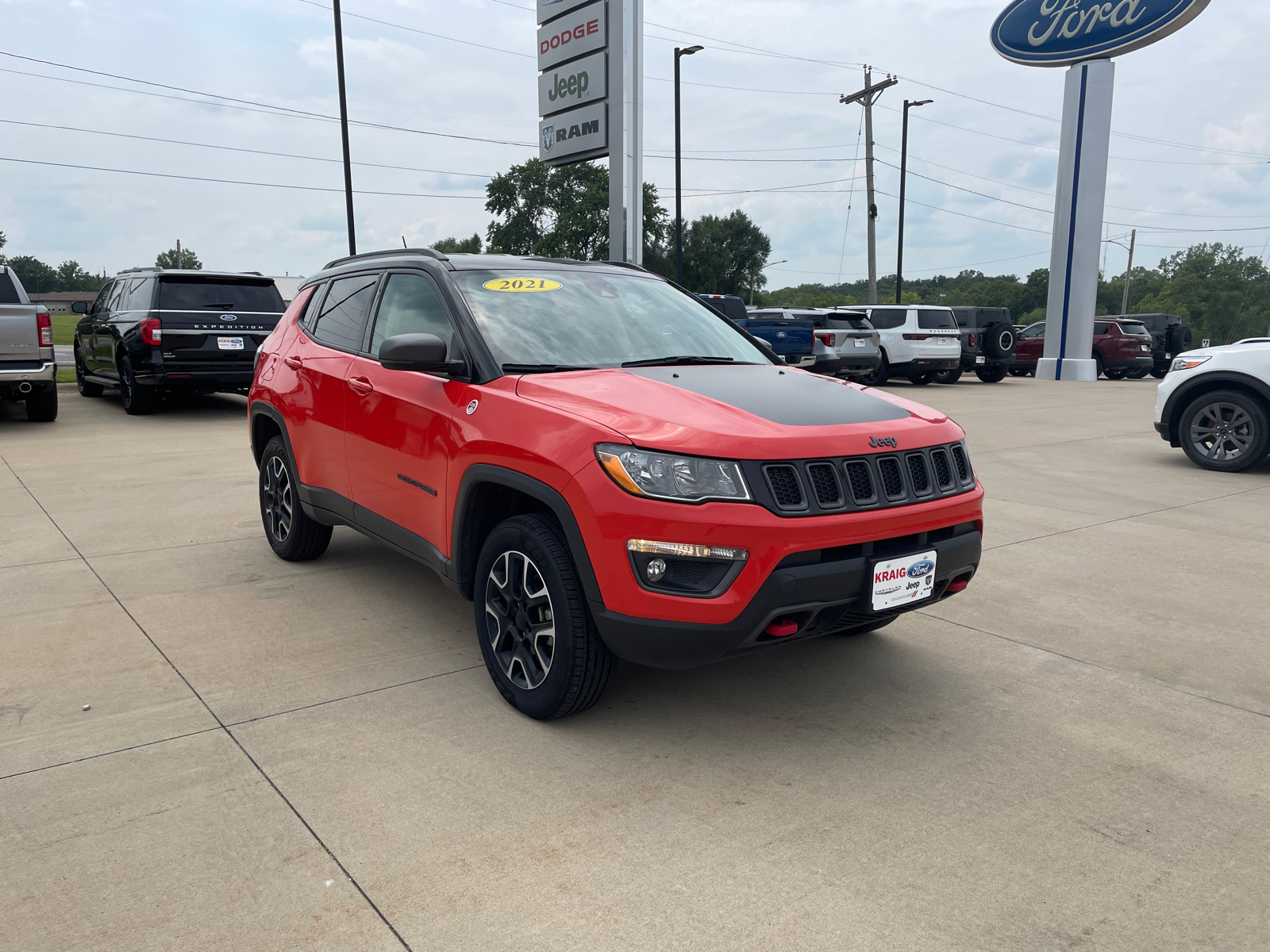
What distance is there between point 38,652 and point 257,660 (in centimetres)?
95

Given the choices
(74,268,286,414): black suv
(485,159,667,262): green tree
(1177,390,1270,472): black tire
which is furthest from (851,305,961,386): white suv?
(485,159,667,262): green tree

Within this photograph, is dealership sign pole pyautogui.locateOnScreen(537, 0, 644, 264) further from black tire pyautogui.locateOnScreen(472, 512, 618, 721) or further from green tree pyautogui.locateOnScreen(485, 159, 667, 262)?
green tree pyautogui.locateOnScreen(485, 159, 667, 262)

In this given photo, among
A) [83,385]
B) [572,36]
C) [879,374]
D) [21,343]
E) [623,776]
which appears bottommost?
[623,776]

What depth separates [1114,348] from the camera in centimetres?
2566

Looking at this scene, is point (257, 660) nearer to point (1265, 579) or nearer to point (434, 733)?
point (434, 733)

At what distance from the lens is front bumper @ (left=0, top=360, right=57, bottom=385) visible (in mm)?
10375

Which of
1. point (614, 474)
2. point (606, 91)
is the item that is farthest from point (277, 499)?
point (606, 91)

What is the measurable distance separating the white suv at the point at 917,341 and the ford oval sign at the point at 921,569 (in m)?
17.2

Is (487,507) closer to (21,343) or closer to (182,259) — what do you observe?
(21,343)

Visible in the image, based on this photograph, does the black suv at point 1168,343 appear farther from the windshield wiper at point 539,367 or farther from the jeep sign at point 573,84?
the windshield wiper at point 539,367

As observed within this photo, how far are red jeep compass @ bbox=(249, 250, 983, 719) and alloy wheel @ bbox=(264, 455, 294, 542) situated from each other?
2.81ft

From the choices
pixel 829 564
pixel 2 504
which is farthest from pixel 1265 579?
pixel 2 504

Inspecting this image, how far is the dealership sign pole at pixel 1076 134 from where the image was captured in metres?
23.4

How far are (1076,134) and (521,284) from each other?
24315 millimetres
